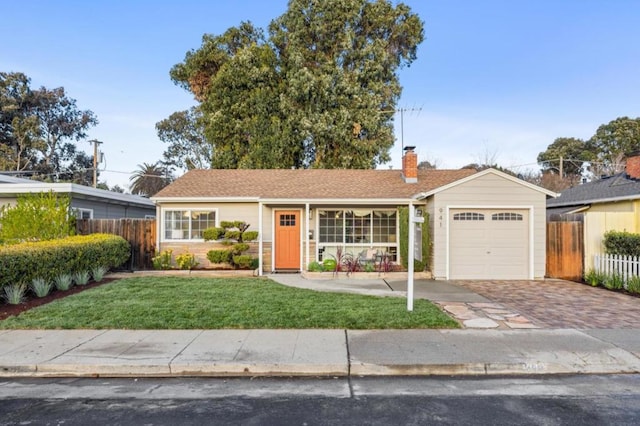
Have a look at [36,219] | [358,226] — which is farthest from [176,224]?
[358,226]

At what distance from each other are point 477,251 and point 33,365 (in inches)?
440

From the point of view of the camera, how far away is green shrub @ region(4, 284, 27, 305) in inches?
316

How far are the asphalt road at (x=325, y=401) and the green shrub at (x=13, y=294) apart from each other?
4.17 meters

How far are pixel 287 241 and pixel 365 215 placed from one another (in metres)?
2.95

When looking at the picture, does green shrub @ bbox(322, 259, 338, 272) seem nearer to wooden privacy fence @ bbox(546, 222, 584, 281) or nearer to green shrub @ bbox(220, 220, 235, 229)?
green shrub @ bbox(220, 220, 235, 229)

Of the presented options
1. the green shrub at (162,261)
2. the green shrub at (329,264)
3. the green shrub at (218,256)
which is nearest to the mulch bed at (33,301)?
the green shrub at (162,261)

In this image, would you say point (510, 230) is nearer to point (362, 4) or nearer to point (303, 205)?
point (303, 205)

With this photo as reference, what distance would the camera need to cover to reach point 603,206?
14.7 m

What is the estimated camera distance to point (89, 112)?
40031 mm

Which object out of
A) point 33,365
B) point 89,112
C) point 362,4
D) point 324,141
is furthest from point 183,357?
point 89,112

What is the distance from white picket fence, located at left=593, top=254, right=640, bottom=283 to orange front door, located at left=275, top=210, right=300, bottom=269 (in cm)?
926

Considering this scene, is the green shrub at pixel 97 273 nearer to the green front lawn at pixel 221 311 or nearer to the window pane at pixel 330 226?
the green front lawn at pixel 221 311

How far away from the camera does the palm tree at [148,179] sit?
44.9 meters

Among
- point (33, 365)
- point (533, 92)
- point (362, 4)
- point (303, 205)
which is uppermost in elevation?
point (362, 4)
